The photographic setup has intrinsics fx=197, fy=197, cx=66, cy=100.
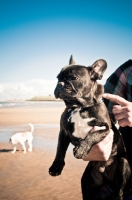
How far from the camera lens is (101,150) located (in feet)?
7.29

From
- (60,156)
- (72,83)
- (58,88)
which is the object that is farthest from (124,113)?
(60,156)

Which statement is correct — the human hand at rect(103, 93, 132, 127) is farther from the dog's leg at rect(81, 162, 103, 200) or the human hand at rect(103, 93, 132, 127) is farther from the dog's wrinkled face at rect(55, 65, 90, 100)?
the dog's leg at rect(81, 162, 103, 200)

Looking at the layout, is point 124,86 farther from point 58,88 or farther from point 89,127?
point 58,88

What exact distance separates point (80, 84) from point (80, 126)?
1.85 ft

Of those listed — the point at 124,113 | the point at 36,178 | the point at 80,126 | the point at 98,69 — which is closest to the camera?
the point at 124,113

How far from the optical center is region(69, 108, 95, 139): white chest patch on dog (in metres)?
2.46

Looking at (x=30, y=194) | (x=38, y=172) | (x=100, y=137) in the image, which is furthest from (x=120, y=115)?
(x=38, y=172)

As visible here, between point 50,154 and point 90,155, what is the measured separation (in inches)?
323

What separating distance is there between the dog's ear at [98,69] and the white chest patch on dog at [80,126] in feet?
2.05

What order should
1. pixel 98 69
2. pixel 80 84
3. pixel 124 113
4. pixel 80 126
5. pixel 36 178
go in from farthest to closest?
pixel 36 178 → pixel 98 69 → pixel 80 84 → pixel 80 126 → pixel 124 113

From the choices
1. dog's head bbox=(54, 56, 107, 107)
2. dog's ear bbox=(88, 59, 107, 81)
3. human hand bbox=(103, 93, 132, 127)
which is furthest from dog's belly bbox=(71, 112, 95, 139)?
dog's ear bbox=(88, 59, 107, 81)

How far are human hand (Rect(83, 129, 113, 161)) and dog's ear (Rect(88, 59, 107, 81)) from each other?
2.78ft

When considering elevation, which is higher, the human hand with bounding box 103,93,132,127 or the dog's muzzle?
the dog's muzzle

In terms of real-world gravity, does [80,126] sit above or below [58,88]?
below
